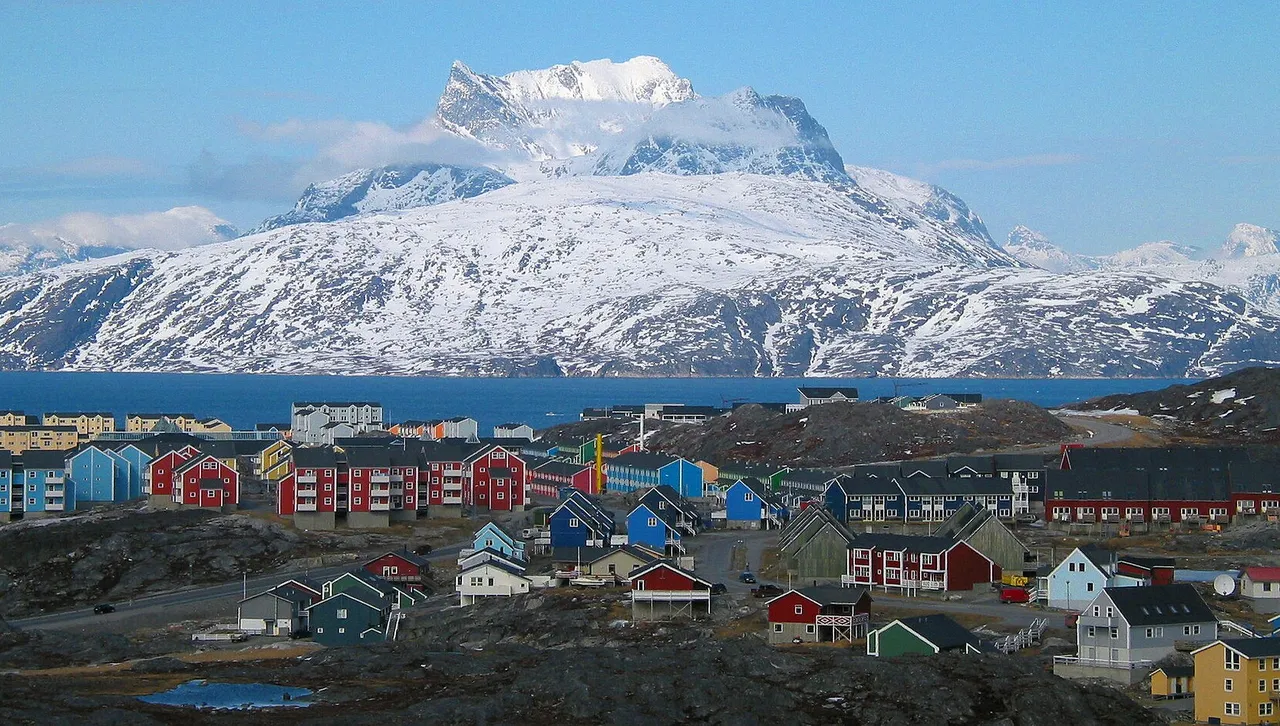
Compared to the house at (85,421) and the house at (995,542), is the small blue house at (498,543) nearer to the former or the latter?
the house at (995,542)

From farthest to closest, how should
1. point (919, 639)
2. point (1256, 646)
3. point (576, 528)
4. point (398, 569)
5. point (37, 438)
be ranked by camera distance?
point (37, 438) < point (576, 528) < point (398, 569) < point (919, 639) < point (1256, 646)

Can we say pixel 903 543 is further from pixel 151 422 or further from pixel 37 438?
pixel 151 422

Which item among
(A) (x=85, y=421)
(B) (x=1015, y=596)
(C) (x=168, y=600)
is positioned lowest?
(C) (x=168, y=600)

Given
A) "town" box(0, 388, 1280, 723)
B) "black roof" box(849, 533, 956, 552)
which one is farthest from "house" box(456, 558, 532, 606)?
"black roof" box(849, 533, 956, 552)

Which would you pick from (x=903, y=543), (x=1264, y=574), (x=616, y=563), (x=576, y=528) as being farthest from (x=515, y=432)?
(x=1264, y=574)

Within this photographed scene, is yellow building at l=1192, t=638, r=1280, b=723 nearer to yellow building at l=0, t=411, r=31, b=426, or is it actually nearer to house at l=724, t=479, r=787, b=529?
house at l=724, t=479, r=787, b=529

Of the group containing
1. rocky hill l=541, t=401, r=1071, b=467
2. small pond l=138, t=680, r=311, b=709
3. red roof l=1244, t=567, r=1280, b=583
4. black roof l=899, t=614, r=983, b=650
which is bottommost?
small pond l=138, t=680, r=311, b=709

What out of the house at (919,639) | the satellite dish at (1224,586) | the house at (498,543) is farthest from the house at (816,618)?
the house at (498,543)
